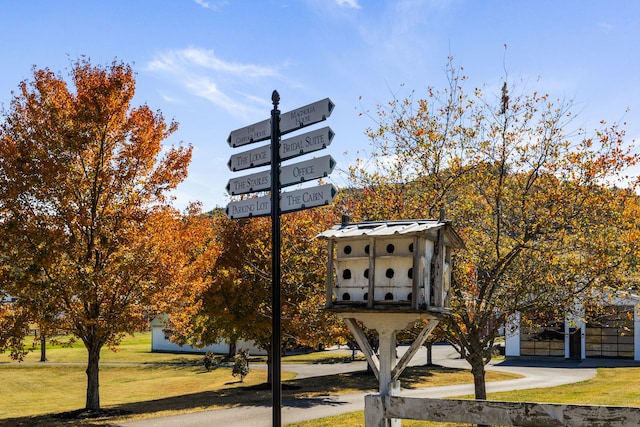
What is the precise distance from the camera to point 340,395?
77.5 feet

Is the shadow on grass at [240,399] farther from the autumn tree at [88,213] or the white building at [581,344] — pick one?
the white building at [581,344]

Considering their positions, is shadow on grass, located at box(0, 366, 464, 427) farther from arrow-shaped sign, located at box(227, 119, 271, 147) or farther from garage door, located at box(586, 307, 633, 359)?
garage door, located at box(586, 307, 633, 359)

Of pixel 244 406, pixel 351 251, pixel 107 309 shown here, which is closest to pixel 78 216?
pixel 107 309

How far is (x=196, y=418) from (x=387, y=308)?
11.8 m

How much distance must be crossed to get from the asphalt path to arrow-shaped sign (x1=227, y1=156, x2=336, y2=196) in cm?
1001

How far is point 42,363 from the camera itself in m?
43.6

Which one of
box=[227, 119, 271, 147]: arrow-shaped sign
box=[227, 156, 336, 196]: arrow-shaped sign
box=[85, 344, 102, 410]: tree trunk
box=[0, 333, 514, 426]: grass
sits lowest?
box=[0, 333, 514, 426]: grass

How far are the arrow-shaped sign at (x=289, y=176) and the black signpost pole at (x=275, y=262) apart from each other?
14 centimetres

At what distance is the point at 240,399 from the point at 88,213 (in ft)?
31.7

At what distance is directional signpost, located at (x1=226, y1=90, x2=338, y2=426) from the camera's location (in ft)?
23.2

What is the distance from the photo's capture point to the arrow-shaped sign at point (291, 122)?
7.34 m

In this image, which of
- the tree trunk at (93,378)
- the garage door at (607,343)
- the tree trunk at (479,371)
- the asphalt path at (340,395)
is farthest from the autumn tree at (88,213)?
the garage door at (607,343)

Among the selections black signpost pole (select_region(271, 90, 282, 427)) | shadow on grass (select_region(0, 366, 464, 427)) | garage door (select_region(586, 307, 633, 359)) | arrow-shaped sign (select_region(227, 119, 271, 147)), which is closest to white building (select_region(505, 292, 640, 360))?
garage door (select_region(586, 307, 633, 359))

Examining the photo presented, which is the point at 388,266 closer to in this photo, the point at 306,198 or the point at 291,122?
the point at 306,198
